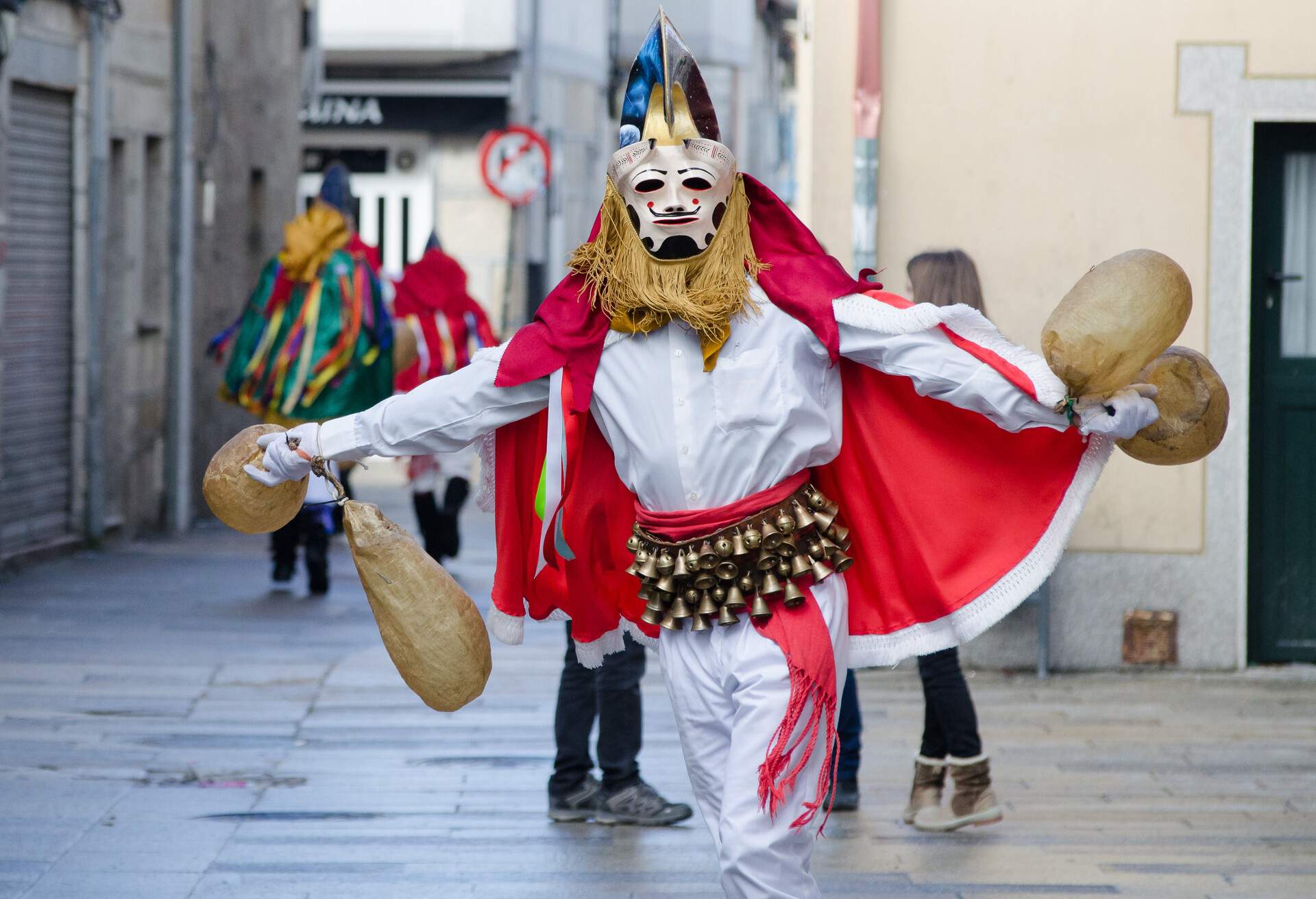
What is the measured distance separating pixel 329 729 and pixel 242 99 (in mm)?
10519

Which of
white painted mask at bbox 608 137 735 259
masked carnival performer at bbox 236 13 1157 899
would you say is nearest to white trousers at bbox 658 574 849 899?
masked carnival performer at bbox 236 13 1157 899

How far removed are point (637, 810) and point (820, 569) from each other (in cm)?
213

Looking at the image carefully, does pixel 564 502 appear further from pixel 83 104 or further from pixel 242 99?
pixel 242 99

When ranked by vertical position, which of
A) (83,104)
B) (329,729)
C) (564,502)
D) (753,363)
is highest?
(83,104)

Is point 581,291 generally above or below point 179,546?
above

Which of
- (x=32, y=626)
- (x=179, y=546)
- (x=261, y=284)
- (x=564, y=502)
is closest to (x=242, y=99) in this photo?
(x=179, y=546)

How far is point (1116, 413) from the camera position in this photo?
4090 millimetres

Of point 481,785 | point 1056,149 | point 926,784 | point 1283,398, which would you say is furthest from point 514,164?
point 926,784

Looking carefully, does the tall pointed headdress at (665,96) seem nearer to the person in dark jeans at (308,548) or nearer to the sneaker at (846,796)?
the sneaker at (846,796)

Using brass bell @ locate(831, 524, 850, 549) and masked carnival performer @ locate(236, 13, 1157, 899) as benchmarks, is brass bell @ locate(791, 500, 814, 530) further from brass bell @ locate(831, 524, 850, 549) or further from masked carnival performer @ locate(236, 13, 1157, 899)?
brass bell @ locate(831, 524, 850, 549)

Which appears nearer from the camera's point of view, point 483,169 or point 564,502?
point 564,502

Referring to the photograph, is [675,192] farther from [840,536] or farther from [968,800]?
[968,800]

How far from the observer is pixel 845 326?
4.28 metres

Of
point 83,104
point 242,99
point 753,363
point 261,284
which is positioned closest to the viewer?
point 753,363
